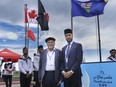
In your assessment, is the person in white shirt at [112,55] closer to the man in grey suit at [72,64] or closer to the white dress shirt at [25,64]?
the white dress shirt at [25,64]

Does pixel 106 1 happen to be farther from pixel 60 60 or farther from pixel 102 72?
pixel 60 60

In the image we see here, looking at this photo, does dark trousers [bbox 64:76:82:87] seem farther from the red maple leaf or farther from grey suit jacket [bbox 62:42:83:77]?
the red maple leaf

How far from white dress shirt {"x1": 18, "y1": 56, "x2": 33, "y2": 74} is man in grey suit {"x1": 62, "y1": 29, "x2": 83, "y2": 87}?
16.3ft

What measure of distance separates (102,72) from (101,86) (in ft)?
1.22

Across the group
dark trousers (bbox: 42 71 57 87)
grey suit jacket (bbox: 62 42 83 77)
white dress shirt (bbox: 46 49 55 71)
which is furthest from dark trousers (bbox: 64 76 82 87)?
white dress shirt (bbox: 46 49 55 71)

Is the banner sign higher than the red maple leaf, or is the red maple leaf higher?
the red maple leaf

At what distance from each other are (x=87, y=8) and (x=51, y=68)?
5.21 meters

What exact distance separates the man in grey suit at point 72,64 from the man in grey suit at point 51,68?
16 cm

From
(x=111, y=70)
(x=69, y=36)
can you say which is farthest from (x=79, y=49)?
(x=111, y=70)

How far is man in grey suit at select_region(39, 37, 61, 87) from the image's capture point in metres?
7.62

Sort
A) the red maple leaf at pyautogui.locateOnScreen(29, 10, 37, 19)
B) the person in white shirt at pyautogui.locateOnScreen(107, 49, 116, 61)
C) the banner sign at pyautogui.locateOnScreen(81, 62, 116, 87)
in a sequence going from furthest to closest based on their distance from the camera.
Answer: the red maple leaf at pyautogui.locateOnScreen(29, 10, 37, 19) → the person in white shirt at pyautogui.locateOnScreen(107, 49, 116, 61) → the banner sign at pyautogui.locateOnScreen(81, 62, 116, 87)

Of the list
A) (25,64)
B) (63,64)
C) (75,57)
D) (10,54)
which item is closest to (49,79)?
(63,64)

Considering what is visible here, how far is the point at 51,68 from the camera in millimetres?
7656

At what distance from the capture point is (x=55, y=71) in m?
7.61
